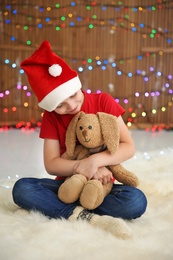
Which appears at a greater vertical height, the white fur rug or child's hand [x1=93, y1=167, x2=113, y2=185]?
child's hand [x1=93, y1=167, x2=113, y2=185]

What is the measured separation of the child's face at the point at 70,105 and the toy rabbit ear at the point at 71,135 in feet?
0.09

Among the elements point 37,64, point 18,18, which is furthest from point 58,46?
point 37,64

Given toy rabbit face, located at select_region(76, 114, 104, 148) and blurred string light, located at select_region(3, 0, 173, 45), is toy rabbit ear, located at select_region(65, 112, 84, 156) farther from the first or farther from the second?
blurred string light, located at select_region(3, 0, 173, 45)

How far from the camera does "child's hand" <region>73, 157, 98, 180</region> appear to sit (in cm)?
120

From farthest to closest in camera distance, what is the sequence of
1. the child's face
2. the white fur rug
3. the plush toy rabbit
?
the child's face < the plush toy rabbit < the white fur rug

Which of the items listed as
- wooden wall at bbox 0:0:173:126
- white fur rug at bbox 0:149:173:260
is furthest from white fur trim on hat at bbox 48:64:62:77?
wooden wall at bbox 0:0:173:126

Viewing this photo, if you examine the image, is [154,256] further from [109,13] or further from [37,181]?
[109,13]

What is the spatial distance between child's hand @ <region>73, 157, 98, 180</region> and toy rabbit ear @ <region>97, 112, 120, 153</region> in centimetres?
7

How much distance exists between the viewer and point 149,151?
2564 mm

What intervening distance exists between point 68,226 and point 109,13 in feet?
10.5

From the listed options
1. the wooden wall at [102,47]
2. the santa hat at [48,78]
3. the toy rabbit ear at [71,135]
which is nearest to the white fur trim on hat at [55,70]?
the santa hat at [48,78]

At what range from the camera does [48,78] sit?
1.24m

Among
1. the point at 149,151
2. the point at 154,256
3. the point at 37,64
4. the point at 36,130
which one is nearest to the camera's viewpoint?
the point at 154,256

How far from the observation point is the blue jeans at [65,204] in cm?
119
